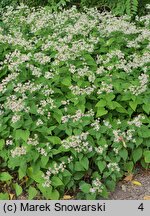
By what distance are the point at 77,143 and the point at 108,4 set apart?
3.75 m

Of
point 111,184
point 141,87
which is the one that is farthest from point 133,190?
point 141,87

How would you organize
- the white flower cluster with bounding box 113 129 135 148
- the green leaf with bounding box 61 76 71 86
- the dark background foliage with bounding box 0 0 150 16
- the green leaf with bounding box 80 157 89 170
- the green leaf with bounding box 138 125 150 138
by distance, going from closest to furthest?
→ the green leaf with bounding box 80 157 89 170 < the white flower cluster with bounding box 113 129 135 148 < the green leaf with bounding box 138 125 150 138 < the green leaf with bounding box 61 76 71 86 < the dark background foliage with bounding box 0 0 150 16

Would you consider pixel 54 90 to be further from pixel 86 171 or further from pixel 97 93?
pixel 86 171

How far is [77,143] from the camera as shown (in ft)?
12.5

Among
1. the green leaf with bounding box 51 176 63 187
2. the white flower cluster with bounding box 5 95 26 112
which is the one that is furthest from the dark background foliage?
the green leaf with bounding box 51 176 63 187

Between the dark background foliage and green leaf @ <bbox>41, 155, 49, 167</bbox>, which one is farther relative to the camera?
the dark background foliage

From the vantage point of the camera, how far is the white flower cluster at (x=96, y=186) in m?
3.70

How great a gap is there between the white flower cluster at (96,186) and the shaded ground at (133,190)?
20 centimetres

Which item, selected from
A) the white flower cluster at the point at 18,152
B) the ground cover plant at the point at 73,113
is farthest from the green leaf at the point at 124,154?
the white flower cluster at the point at 18,152

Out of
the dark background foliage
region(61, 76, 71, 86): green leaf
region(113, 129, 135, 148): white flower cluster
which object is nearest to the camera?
region(113, 129, 135, 148): white flower cluster

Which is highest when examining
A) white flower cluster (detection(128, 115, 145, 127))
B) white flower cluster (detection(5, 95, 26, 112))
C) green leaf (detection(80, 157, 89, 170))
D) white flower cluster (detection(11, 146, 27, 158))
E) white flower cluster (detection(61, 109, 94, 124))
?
white flower cluster (detection(5, 95, 26, 112))

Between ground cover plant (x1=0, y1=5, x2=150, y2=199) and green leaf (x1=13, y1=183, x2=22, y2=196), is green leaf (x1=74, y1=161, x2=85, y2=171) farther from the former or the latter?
green leaf (x1=13, y1=183, x2=22, y2=196)

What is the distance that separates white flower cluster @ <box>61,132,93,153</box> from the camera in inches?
149

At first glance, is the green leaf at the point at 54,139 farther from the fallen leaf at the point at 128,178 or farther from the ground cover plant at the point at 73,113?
the fallen leaf at the point at 128,178
